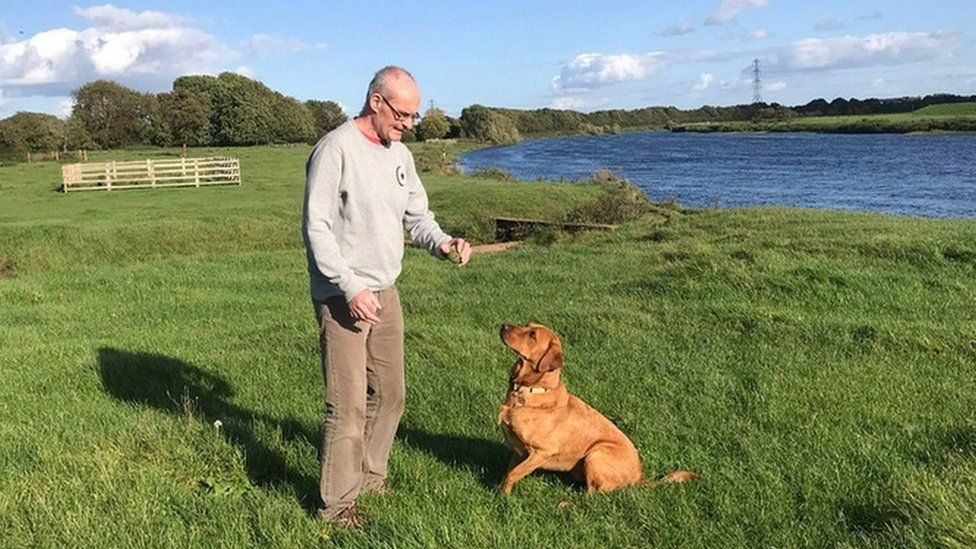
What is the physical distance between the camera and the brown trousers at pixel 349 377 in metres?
3.83

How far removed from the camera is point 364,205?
3744mm

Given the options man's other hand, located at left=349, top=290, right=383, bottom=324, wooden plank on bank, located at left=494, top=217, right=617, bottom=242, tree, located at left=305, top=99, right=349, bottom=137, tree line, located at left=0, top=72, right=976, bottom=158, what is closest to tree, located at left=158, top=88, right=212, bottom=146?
tree line, located at left=0, top=72, right=976, bottom=158

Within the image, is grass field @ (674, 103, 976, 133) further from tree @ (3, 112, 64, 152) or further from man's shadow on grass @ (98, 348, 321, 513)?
man's shadow on grass @ (98, 348, 321, 513)

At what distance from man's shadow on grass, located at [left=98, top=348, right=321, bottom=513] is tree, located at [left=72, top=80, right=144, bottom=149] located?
77263 millimetres

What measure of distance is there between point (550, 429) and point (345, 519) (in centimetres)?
121

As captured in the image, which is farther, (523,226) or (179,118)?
(179,118)

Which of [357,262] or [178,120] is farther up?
[178,120]

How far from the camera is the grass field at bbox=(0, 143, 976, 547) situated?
12.7 ft

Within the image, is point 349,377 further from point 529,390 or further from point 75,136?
point 75,136

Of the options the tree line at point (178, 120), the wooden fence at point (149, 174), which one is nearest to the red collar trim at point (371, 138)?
the wooden fence at point (149, 174)

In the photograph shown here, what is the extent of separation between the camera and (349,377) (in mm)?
3859

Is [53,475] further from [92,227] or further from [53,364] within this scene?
[92,227]

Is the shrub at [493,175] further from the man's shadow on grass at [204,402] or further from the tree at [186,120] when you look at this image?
the tree at [186,120]

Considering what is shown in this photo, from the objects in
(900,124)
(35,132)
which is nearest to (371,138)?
(35,132)
